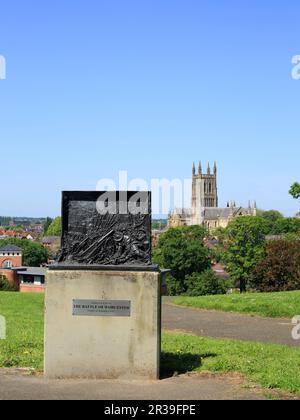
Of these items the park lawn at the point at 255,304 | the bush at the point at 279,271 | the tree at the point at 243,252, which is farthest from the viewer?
the tree at the point at 243,252

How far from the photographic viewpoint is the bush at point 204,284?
2085 inches

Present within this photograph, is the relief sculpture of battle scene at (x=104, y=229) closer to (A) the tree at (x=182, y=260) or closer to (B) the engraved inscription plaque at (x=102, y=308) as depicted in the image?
(B) the engraved inscription plaque at (x=102, y=308)

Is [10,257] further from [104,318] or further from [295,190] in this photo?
[104,318]

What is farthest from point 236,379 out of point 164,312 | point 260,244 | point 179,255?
point 260,244

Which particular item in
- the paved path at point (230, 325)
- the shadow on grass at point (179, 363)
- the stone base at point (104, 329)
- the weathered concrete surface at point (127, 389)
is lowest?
the paved path at point (230, 325)

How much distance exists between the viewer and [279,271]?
33.1 meters

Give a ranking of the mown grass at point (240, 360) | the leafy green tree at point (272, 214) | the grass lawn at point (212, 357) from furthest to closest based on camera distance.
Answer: the leafy green tree at point (272, 214) → the grass lawn at point (212, 357) → the mown grass at point (240, 360)

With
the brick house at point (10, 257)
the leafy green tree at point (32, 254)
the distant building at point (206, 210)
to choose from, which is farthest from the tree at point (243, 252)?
the distant building at point (206, 210)

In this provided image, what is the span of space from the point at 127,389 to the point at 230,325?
802 centimetres

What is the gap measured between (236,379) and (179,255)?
156ft

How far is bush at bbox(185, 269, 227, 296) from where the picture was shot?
5297 centimetres

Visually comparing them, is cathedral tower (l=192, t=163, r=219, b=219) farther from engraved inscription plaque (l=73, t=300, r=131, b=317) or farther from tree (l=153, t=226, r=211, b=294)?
engraved inscription plaque (l=73, t=300, r=131, b=317)

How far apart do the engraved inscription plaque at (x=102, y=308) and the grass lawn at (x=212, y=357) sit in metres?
1.31

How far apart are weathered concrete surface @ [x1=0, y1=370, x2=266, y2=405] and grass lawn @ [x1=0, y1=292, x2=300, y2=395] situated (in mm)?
455
